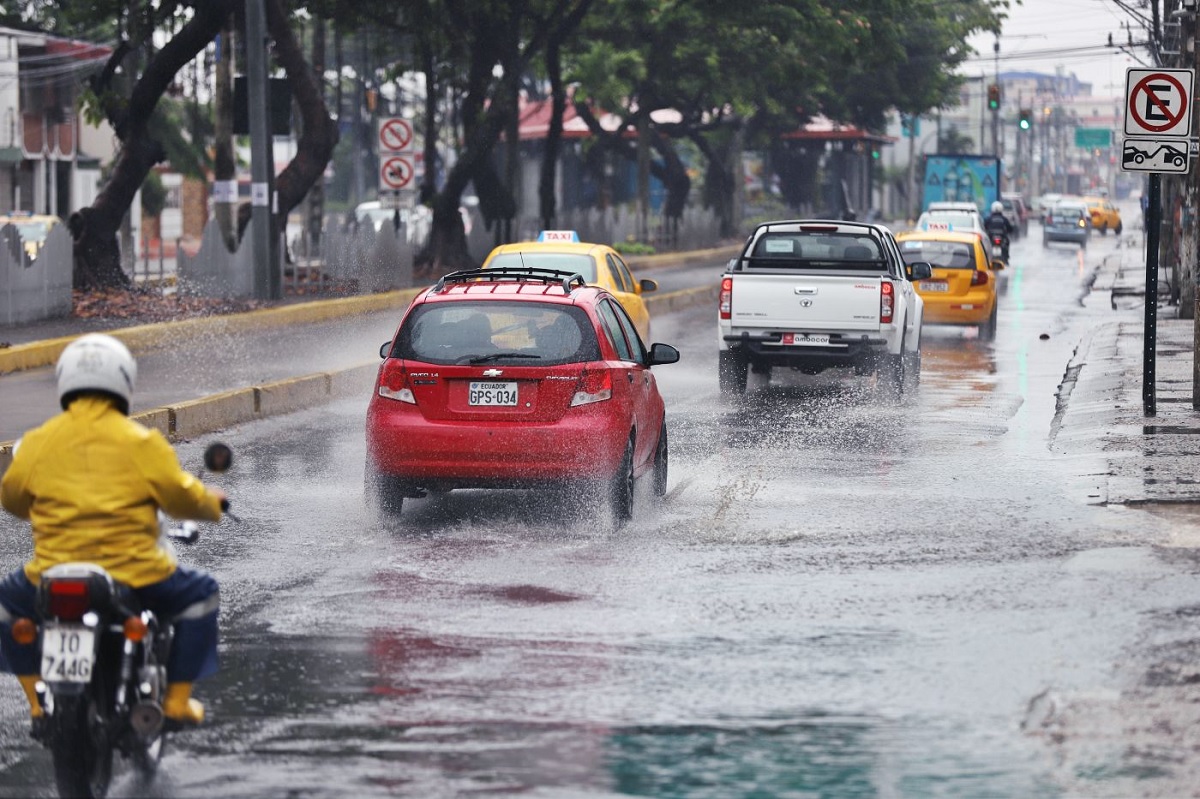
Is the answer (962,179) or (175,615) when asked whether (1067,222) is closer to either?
(962,179)

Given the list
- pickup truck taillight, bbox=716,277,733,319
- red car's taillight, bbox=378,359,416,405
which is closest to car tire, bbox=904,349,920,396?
pickup truck taillight, bbox=716,277,733,319

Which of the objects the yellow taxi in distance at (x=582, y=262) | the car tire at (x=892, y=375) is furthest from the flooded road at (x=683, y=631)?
the yellow taxi in distance at (x=582, y=262)

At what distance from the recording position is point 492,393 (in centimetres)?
1195

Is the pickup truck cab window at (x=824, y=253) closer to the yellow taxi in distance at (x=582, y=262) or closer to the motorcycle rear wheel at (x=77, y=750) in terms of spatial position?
the yellow taxi in distance at (x=582, y=262)

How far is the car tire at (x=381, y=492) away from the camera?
1202 centimetres

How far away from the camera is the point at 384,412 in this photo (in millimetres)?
12039

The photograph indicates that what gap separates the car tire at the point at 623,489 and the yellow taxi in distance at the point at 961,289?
56.0ft

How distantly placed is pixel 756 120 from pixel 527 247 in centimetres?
4838

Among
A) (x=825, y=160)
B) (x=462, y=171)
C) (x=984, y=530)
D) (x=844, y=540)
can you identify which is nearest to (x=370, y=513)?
(x=844, y=540)

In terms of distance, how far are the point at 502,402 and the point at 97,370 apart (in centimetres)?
588

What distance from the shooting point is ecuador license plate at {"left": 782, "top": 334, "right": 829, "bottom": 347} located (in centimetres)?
2003

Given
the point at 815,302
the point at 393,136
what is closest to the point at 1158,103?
the point at 815,302

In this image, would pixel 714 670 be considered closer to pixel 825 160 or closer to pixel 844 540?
pixel 844 540

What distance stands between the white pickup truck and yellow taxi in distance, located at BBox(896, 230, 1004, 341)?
26.6ft
